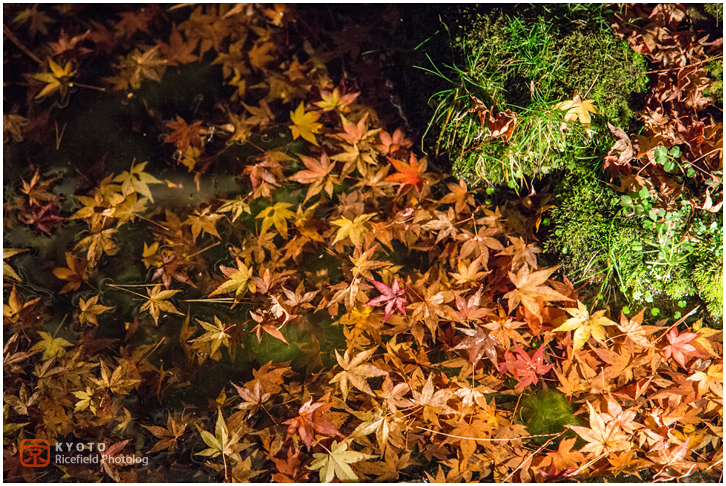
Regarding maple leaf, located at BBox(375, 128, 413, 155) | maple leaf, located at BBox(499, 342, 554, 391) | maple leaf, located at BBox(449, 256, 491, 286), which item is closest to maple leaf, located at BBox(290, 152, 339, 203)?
maple leaf, located at BBox(375, 128, 413, 155)

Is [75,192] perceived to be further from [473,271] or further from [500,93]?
[500,93]

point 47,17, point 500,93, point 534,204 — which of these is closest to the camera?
point 500,93

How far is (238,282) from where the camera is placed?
1.83 meters

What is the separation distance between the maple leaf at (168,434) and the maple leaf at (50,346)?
581mm

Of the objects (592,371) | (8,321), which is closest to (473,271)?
(592,371)

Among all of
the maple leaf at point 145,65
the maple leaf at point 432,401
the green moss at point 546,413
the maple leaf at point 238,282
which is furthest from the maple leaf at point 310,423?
the maple leaf at point 145,65

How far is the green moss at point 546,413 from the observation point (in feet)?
6.17

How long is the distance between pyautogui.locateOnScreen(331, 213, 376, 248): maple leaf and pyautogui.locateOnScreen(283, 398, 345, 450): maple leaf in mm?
795

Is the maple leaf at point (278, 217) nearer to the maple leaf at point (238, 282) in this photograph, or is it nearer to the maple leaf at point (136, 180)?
the maple leaf at point (238, 282)

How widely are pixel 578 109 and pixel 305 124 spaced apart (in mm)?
1278

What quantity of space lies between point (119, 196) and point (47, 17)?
105 centimetres

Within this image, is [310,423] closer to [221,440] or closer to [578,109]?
[221,440]

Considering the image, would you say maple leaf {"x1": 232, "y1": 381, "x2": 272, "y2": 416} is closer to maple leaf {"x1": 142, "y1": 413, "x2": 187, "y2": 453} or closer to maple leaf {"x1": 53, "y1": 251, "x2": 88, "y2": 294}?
maple leaf {"x1": 142, "y1": 413, "x2": 187, "y2": 453}

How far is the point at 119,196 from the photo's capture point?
191 cm
